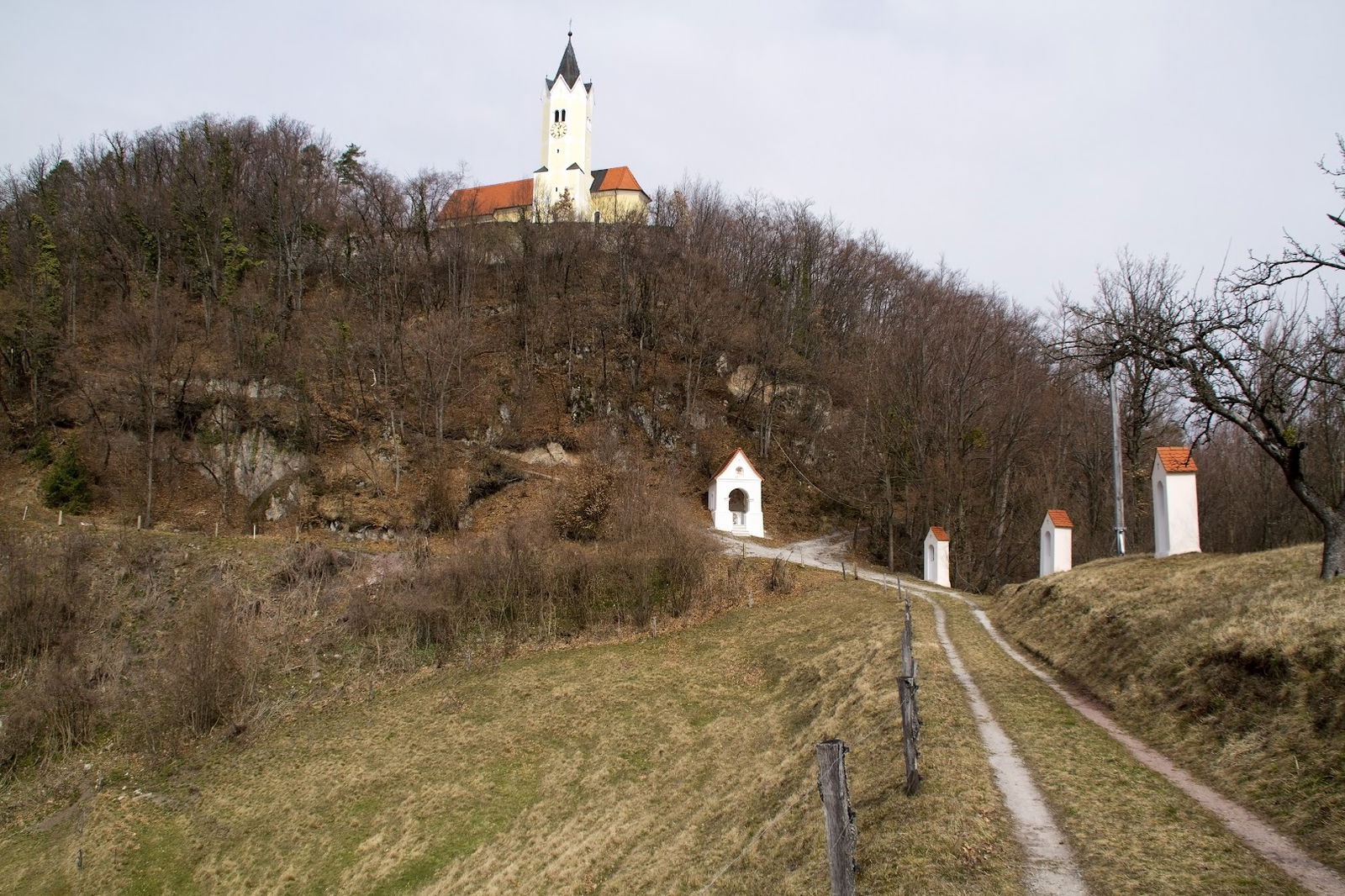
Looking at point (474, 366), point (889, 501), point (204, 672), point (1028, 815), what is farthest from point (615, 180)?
point (1028, 815)

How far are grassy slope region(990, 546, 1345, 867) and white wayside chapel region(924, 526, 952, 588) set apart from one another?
12.5 meters

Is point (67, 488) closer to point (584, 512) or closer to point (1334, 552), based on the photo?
point (584, 512)

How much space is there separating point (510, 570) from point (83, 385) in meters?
23.4

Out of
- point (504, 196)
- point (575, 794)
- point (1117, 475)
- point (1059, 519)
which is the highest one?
point (504, 196)

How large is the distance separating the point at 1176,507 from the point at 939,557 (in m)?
11.3

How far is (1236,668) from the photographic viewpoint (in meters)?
8.97

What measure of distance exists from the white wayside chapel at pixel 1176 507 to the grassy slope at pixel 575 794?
5.62 metres

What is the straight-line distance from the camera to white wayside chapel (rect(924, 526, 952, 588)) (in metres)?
28.0

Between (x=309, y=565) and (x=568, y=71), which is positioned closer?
(x=309, y=565)

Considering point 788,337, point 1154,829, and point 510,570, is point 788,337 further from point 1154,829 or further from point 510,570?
point 1154,829

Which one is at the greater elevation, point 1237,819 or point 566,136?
point 566,136

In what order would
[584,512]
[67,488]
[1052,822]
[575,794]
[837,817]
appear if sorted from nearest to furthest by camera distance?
[837,817]
[1052,822]
[575,794]
[584,512]
[67,488]

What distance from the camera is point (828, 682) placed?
1496 cm

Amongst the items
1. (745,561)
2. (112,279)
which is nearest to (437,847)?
A: (745,561)
